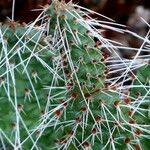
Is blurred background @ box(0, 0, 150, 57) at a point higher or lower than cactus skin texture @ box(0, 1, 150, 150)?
lower

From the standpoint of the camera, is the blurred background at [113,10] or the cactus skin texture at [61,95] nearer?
the cactus skin texture at [61,95]

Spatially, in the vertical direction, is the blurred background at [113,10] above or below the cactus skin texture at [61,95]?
below

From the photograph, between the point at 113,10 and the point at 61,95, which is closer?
the point at 61,95

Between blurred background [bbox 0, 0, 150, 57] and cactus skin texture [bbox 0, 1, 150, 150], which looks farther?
blurred background [bbox 0, 0, 150, 57]

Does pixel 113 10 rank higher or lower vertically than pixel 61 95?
lower
